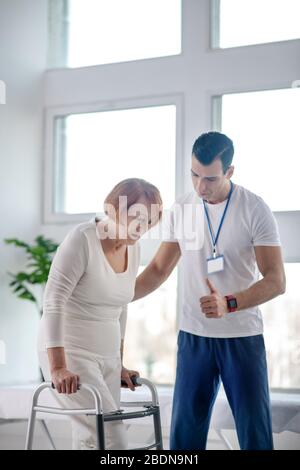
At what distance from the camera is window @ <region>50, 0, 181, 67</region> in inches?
165

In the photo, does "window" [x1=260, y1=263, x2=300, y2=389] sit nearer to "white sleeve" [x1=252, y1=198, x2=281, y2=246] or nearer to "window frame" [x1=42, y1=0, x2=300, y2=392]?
"window frame" [x1=42, y1=0, x2=300, y2=392]

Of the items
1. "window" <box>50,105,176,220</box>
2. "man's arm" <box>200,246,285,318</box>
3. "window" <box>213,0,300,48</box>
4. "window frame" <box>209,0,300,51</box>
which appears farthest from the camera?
"window" <box>50,105,176,220</box>

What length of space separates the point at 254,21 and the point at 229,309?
204 centimetres

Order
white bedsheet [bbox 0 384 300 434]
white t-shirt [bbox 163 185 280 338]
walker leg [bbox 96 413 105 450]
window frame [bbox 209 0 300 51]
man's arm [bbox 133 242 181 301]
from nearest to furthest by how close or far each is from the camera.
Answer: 1. walker leg [bbox 96 413 105 450]
2. white t-shirt [bbox 163 185 280 338]
3. man's arm [bbox 133 242 181 301]
4. white bedsheet [bbox 0 384 300 434]
5. window frame [bbox 209 0 300 51]

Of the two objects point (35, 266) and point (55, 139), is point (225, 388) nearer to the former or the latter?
point (35, 266)

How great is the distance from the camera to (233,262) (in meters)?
2.71

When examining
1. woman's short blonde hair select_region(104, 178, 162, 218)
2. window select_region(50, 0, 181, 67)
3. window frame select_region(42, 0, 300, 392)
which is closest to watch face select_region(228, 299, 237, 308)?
woman's short blonde hair select_region(104, 178, 162, 218)

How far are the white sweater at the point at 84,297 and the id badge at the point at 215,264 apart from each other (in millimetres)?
337

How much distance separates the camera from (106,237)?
8.13ft

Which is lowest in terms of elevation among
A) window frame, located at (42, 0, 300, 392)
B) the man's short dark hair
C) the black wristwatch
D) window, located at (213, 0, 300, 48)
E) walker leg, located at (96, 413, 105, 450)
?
walker leg, located at (96, 413, 105, 450)

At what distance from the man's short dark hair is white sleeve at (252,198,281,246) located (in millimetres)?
209
